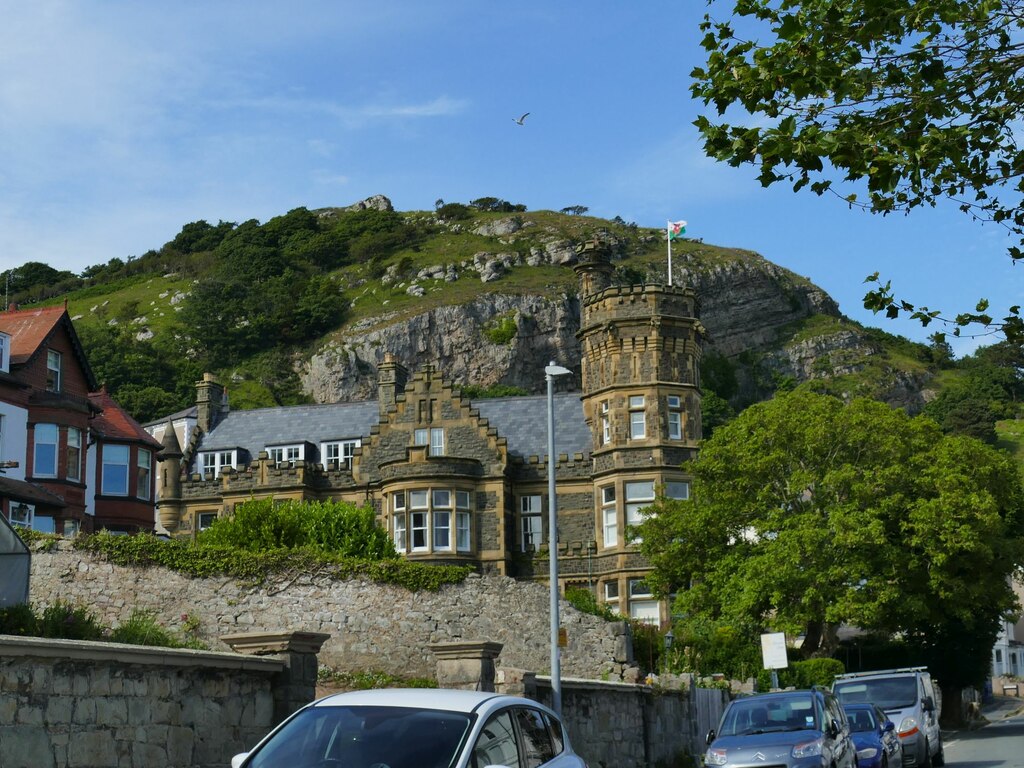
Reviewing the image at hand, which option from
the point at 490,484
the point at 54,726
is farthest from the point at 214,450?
the point at 54,726

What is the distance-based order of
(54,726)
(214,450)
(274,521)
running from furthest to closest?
(214,450) → (274,521) → (54,726)

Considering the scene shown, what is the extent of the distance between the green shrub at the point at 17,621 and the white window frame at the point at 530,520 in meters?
37.1

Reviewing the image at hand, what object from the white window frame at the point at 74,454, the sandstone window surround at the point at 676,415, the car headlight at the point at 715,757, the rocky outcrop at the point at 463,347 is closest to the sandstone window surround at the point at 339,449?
the sandstone window surround at the point at 676,415

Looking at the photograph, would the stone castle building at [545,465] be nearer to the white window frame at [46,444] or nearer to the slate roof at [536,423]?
the slate roof at [536,423]

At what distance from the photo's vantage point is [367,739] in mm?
10445

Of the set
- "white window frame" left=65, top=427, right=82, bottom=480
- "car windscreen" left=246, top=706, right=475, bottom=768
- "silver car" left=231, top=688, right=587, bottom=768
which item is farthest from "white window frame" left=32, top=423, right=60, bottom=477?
"car windscreen" left=246, top=706, right=475, bottom=768

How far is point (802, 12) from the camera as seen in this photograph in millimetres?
12891

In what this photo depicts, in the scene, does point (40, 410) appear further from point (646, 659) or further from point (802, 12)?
point (802, 12)

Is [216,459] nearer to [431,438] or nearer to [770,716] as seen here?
[431,438]

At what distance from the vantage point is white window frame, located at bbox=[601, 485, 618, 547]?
172 feet

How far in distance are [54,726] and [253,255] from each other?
170 metres

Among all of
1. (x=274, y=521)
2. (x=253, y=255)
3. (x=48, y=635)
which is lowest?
(x=48, y=635)

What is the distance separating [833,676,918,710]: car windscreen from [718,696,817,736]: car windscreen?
9.02 metres

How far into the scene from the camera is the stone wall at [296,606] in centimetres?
2952
